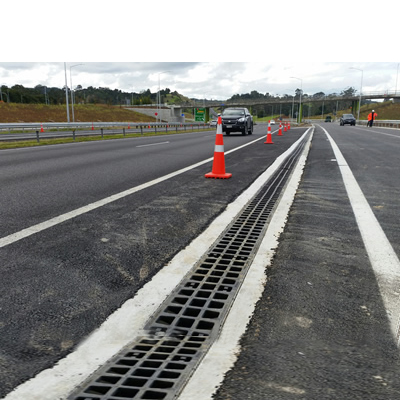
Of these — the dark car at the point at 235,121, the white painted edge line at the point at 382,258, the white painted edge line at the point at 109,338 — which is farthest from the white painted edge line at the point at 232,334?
the dark car at the point at 235,121

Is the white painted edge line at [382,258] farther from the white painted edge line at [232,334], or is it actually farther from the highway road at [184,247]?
the white painted edge line at [232,334]

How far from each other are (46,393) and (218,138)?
632cm

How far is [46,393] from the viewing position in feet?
5.47

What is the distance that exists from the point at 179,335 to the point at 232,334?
28 centimetres

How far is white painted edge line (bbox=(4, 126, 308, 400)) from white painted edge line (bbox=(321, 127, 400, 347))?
4.48ft

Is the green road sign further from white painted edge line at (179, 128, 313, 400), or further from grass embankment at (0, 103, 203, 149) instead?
white painted edge line at (179, 128, 313, 400)

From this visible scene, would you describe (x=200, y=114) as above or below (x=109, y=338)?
above

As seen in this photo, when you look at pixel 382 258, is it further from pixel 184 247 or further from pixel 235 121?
pixel 235 121

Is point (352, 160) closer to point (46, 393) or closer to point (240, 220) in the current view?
point (240, 220)

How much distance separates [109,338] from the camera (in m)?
2.11

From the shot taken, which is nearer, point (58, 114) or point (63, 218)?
point (63, 218)

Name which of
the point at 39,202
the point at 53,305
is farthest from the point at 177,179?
the point at 53,305

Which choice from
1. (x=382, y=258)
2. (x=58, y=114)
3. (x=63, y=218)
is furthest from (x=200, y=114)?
(x=382, y=258)

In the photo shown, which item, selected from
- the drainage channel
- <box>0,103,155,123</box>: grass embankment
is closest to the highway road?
the drainage channel
